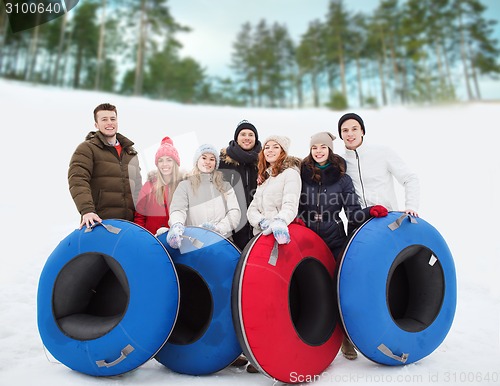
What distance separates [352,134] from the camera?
312cm

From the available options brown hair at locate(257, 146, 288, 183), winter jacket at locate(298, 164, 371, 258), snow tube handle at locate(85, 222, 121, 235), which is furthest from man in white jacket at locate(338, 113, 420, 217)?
snow tube handle at locate(85, 222, 121, 235)

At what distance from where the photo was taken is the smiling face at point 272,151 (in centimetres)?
292

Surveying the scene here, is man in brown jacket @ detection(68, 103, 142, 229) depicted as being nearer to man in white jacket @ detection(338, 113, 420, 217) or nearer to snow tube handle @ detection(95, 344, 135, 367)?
snow tube handle @ detection(95, 344, 135, 367)

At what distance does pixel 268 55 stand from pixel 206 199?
75.3ft

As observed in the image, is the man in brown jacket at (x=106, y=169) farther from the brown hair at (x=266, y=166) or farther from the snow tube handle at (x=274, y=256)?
the snow tube handle at (x=274, y=256)

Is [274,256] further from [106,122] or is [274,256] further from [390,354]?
[106,122]

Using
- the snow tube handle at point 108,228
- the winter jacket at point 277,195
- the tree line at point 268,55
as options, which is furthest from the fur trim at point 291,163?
the tree line at point 268,55

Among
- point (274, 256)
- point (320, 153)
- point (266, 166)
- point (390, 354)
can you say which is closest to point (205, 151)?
point (266, 166)

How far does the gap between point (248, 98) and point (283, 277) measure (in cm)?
2206

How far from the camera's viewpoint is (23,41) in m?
25.0

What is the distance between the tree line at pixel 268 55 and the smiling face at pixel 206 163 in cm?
1770

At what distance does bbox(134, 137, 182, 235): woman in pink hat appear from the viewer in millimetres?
3275

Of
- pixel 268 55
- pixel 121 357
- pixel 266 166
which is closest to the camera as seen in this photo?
pixel 121 357

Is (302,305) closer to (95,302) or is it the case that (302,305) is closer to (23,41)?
(95,302)
